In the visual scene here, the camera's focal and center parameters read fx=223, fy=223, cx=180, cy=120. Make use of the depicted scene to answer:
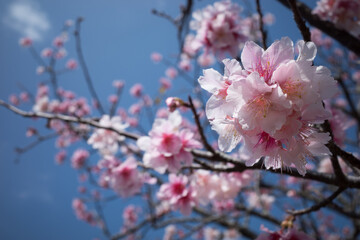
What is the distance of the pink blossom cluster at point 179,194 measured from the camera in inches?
75.2

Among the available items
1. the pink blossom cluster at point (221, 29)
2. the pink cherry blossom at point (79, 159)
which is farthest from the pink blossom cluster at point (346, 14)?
the pink cherry blossom at point (79, 159)

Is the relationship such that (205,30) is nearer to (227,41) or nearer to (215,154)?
(227,41)

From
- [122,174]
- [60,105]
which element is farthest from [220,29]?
[60,105]

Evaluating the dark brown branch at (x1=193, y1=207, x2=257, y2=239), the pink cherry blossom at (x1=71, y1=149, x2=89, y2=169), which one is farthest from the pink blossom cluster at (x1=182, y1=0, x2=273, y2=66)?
the pink cherry blossom at (x1=71, y1=149, x2=89, y2=169)

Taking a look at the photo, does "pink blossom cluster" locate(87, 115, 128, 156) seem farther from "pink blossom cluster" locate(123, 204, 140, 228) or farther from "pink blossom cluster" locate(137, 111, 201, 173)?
"pink blossom cluster" locate(123, 204, 140, 228)

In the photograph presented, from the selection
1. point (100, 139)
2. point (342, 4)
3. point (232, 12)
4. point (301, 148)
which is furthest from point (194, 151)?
point (342, 4)

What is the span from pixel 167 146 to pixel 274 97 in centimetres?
95

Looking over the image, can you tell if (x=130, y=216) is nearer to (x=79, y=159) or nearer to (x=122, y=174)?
(x=79, y=159)

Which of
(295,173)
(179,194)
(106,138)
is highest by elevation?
(106,138)

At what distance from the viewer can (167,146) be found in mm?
1532

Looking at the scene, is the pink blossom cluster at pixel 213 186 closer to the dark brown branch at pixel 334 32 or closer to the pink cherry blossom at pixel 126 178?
the pink cherry blossom at pixel 126 178

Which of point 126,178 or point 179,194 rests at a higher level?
point 126,178

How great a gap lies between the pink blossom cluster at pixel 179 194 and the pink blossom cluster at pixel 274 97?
1242mm

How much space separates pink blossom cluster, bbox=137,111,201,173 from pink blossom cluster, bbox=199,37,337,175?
706mm
